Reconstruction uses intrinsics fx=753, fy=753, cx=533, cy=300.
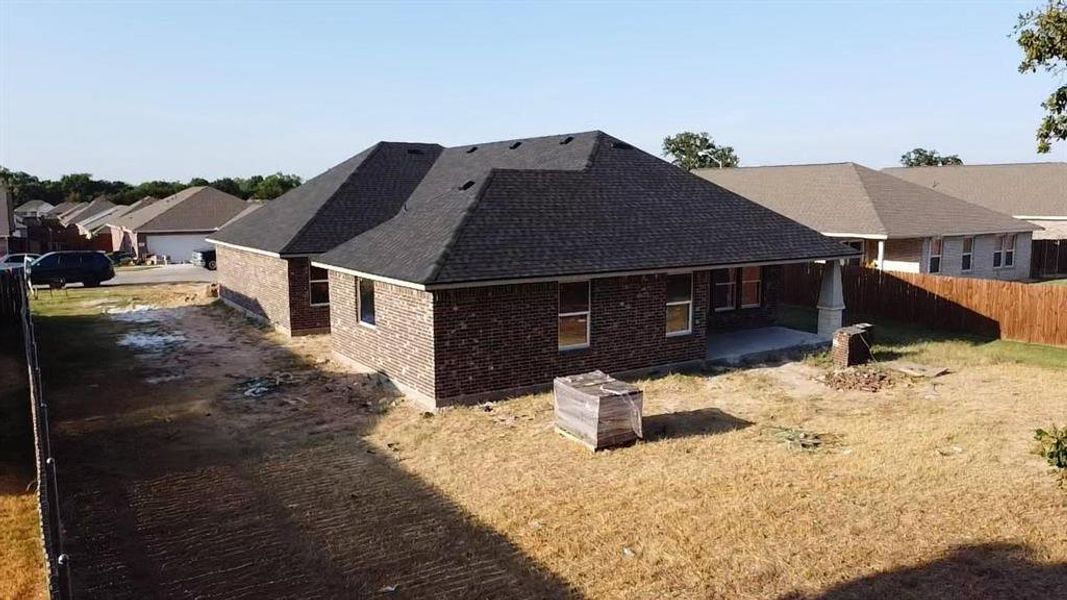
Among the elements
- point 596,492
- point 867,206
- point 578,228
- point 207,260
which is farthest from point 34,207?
point 596,492

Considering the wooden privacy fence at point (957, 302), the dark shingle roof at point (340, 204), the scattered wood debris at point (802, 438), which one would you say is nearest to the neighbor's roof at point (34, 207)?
the dark shingle roof at point (340, 204)

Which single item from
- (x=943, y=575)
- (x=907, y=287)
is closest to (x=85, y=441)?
(x=943, y=575)

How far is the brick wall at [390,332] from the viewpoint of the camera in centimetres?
1477

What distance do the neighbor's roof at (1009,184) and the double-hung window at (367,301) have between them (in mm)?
38014

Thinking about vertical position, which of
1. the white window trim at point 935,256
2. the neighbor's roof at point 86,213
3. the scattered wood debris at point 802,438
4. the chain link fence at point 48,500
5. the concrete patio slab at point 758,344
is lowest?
the scattered wood debris at point 802,438

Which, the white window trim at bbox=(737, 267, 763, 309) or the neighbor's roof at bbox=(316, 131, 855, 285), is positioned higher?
the neighbor's roof at bbox=(316, 131, 855, 285)

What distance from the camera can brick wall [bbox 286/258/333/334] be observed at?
22.3 m

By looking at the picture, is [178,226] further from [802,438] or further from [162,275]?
[802,438]

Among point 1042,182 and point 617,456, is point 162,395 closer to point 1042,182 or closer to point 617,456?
point 617,456

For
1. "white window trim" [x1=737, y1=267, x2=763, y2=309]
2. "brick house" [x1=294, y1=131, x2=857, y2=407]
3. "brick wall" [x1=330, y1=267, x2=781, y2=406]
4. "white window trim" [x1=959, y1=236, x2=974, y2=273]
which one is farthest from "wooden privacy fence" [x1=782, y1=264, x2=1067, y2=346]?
"brick wall" [x1=330, y1=267, x2=781, y2=406]

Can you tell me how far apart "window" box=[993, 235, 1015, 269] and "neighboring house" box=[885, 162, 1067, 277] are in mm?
4320

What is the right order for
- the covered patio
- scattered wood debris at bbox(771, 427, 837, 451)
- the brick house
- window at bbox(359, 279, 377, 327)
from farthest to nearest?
the covered patio, window at bbox(359, 279, 377, 327), the brick house, scattered wood debris at bbox(771, 427, 837, 451)

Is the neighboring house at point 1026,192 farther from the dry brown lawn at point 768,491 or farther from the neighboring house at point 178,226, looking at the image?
the neighboring house at point 178,226

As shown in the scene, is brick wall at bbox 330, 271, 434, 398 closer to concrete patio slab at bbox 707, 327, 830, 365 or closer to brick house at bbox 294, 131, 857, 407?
brick house at bbox 294, 131, 857, 407
